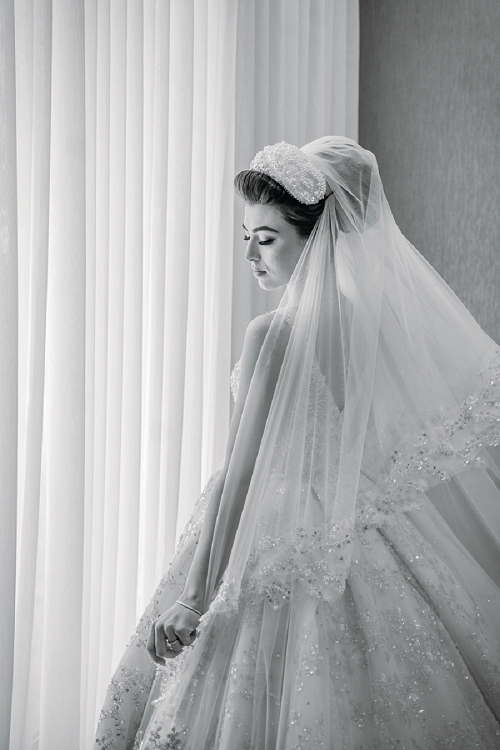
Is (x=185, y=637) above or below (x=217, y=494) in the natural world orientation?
below

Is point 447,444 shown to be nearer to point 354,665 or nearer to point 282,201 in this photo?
point 354,665

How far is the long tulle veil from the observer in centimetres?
116

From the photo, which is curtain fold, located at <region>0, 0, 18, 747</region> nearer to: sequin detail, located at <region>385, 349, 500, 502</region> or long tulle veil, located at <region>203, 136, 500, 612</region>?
long tulle veil, located at <region>203, 136, 500, 612</region>

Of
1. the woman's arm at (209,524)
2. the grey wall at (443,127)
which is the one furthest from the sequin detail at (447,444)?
the grey wall at (443,127)

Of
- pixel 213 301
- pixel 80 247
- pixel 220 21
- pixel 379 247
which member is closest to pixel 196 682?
pixel 379 247

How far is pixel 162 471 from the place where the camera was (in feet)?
6.66

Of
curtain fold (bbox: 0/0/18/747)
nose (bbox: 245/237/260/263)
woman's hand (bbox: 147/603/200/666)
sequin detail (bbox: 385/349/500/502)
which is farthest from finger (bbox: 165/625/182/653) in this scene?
nose (bbox: 245/237/260/263)

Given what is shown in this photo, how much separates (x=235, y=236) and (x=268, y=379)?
1045 mm

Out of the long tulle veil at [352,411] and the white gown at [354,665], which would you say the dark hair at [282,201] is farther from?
the white gown at [354,665]

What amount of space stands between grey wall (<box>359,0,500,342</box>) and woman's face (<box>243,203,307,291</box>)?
107cm

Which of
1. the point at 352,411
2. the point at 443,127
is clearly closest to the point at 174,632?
the point at 352,411

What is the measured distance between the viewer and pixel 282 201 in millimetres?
1379

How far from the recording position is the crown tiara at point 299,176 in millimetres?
1353

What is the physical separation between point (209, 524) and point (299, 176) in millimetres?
715
